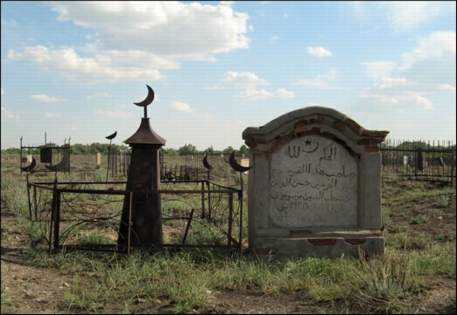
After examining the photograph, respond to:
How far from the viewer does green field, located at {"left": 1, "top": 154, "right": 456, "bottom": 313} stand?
524 centimetres

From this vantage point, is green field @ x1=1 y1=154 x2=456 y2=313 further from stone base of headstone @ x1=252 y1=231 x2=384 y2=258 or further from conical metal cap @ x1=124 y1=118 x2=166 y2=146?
conical metal cap @ x1=124 y1=118 x2=166 y2=146

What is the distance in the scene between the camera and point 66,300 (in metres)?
5.34

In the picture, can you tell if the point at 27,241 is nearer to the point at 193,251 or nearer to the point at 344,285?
the point at 193,251

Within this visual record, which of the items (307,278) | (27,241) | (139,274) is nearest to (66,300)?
(139,274)

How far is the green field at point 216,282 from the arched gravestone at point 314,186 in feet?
1.28

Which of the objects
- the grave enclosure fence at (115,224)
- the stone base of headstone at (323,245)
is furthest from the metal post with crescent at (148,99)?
the stone base of headstone at (323,245)

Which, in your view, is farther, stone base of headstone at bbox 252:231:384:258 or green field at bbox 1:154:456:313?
stone base of headstone at bbox 252:231:384:258

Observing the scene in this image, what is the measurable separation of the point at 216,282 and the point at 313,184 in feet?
8.35

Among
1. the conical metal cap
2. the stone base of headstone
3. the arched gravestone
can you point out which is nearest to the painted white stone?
the arched gravestone

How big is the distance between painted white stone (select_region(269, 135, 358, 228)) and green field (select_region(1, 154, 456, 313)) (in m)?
0.74

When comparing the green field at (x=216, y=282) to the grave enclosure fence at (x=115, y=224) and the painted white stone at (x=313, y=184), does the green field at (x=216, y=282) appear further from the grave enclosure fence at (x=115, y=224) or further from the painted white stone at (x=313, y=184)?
the painted white stone at (x=313, y=184)

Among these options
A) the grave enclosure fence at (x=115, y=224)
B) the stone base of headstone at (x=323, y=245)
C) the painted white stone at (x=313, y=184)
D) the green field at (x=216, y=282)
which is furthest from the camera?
the painted white stone at (x=313, y=184)

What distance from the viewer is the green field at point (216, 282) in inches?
206

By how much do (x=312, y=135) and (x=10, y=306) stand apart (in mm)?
4801
